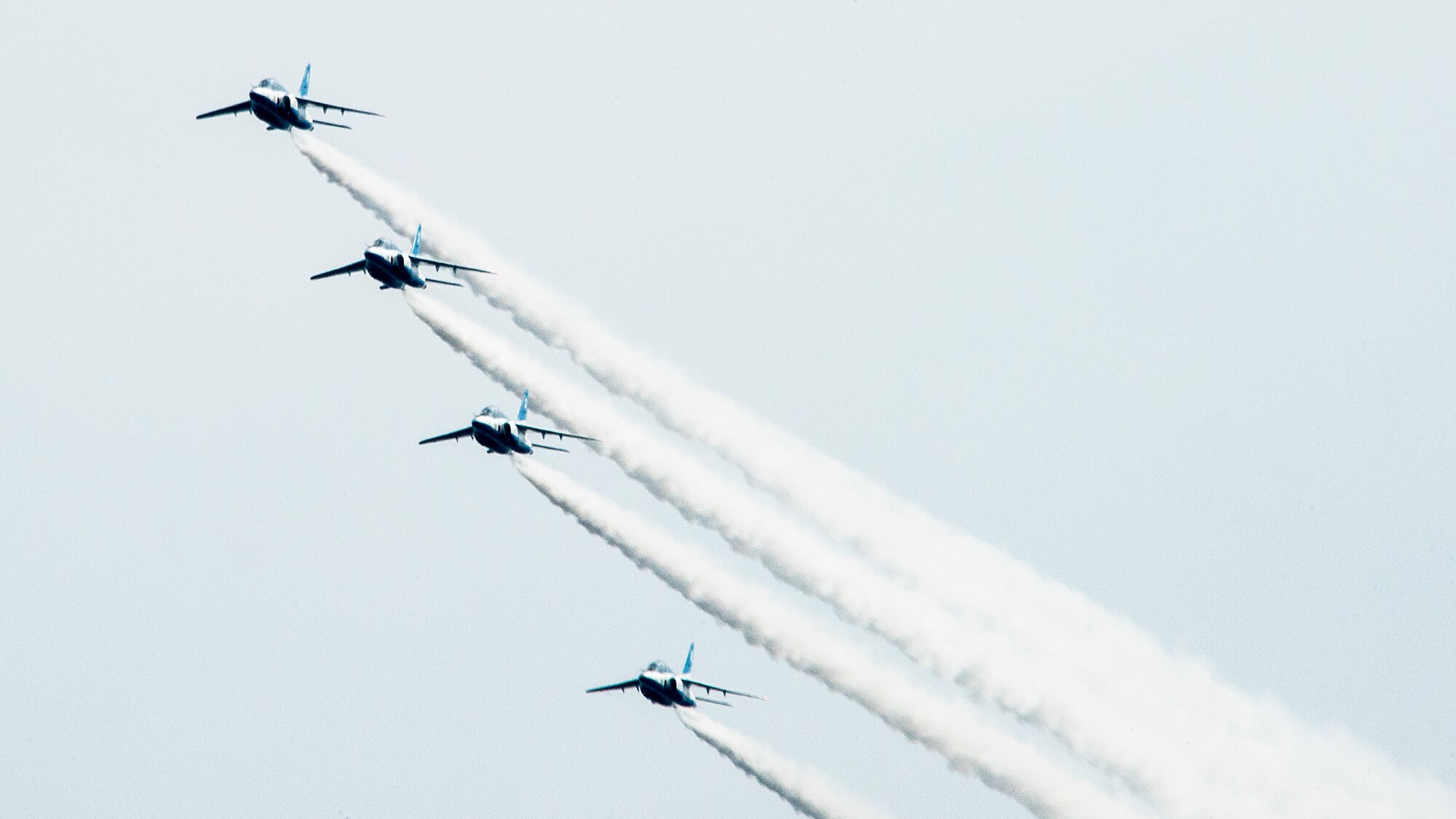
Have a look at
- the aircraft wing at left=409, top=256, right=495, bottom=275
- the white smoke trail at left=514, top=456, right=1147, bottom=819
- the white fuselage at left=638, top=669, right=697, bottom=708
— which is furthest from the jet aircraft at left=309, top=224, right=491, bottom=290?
the white fuselage at left=638, top=669, right=697, bottom=708

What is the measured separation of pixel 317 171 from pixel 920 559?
29.7 metres

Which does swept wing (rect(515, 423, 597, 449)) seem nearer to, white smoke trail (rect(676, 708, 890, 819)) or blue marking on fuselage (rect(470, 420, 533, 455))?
blue marking on fuselage (rect(470, 420, 533, 455))

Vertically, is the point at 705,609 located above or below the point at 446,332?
below

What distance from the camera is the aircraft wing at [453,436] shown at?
7394 cm

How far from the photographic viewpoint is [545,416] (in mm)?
74625

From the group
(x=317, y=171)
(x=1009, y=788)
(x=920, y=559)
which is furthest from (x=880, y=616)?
(x=317, y=171)

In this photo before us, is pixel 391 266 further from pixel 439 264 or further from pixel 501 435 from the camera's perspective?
pixel 501 435

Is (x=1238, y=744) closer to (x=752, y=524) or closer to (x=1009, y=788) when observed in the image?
(x=1009, y=788)

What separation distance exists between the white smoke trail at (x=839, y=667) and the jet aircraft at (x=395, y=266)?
28.6ft

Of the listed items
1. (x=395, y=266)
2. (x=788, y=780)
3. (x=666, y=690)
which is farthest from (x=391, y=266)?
(x=788, y=780)

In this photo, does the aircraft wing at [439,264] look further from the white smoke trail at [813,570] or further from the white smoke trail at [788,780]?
the white smoke trail at [788,780]

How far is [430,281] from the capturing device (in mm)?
73812

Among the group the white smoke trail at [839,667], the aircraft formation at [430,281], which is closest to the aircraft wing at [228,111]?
the aircraft formation at [430,281]

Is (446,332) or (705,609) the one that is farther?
(446,332)
